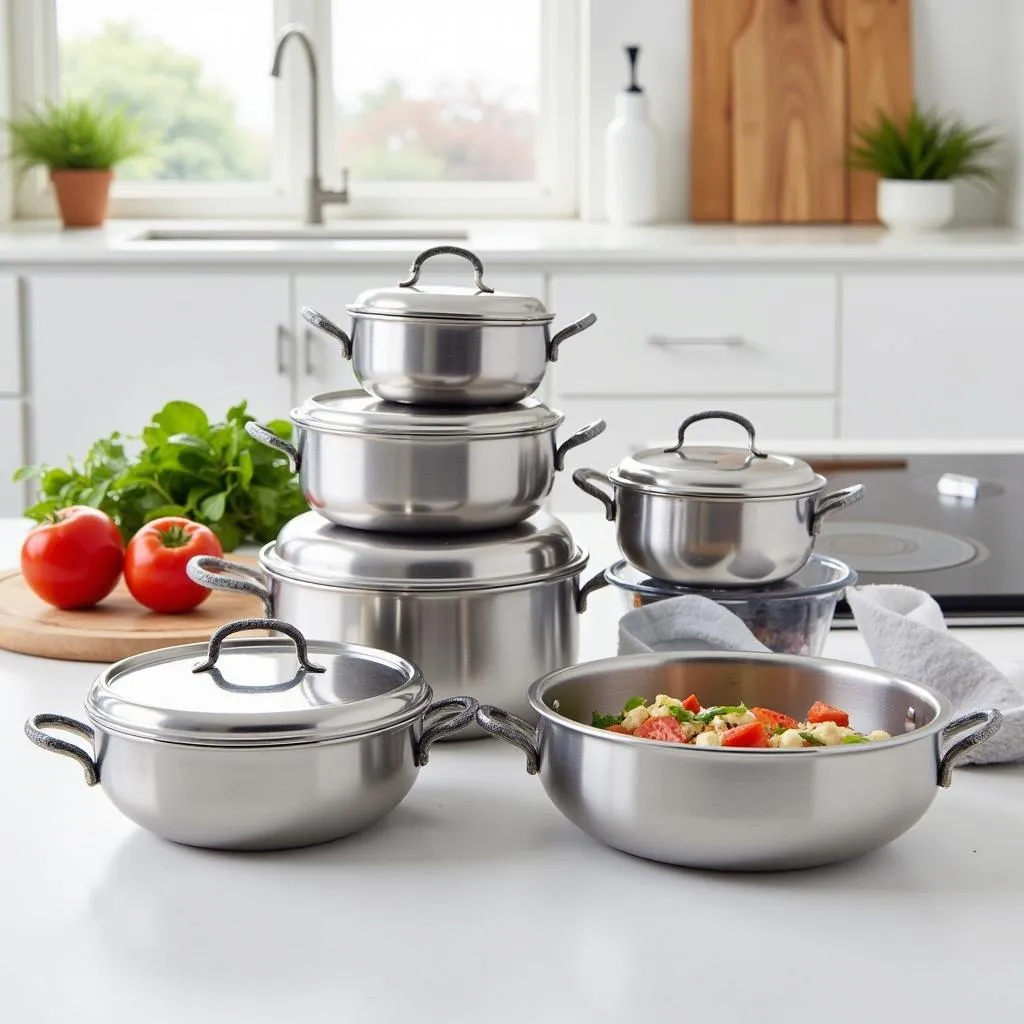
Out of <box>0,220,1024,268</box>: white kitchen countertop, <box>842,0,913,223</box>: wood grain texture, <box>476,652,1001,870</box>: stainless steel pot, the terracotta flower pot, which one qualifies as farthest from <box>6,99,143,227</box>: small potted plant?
<box>476,652,1001,870</box>: stainless steel pot

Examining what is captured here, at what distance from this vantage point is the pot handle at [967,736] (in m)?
0.85

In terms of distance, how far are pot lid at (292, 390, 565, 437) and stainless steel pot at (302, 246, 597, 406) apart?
0.04 feet

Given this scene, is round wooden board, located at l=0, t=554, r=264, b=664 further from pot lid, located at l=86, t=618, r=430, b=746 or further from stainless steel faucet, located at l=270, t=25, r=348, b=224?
stainless steel faucet, located at l=270, t=25, r=348, b=224

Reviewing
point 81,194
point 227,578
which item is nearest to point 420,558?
point 227,578

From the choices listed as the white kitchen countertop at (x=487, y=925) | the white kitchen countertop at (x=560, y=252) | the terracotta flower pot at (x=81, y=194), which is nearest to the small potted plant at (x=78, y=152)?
the terracotta flower pot at (x=81, y=194)

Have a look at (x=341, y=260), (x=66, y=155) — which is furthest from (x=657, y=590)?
(x=66, y=155)

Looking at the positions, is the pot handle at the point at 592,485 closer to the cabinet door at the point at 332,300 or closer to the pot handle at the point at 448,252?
the pot handle at the point at 448,252

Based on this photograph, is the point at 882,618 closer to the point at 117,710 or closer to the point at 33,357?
the point at 117,710

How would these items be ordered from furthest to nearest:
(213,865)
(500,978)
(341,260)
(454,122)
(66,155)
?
(454,122), (66,155), (341,260), (213,865), (500,978)

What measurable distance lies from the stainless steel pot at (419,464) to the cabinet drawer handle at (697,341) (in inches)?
83.3

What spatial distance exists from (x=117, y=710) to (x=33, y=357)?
2482 millimetres

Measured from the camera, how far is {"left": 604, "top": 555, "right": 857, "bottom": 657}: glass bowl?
43.8 inches

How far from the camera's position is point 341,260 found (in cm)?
312

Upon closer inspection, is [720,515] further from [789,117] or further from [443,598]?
[789,117]
